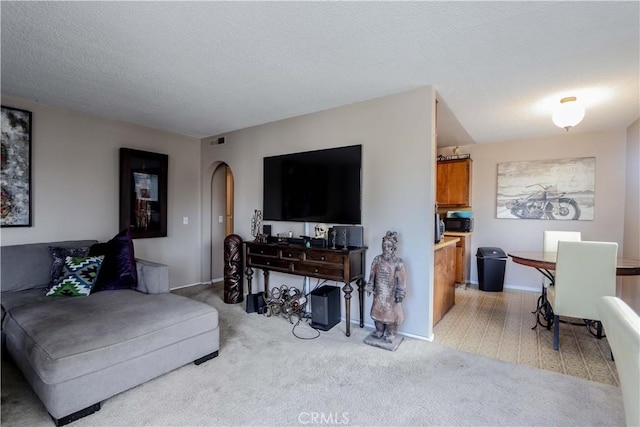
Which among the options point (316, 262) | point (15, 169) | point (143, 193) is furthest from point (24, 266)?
point (316, 262)

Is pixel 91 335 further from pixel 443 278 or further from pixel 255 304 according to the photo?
pixel 443 278

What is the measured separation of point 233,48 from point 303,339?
2526 mm

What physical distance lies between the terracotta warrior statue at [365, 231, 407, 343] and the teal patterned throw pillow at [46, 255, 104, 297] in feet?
8.43

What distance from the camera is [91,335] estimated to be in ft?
6.10

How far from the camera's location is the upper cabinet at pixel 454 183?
4.91m

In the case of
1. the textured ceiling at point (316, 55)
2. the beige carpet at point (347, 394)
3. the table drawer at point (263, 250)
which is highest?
the textured ceiling at point (316, 55)

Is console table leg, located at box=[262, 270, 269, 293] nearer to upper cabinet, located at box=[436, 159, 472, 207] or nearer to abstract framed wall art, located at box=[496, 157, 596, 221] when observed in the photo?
upper cabinet, located at box=[436, 159, 472, 207]

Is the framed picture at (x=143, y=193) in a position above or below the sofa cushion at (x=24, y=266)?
above

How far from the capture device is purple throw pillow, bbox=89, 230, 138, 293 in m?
2.76

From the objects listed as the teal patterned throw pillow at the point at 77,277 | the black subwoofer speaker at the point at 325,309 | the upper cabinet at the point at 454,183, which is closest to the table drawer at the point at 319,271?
the black subwoofer speaker at the point at 325,309

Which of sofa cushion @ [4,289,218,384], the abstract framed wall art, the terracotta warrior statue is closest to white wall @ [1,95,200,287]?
sofa cushion @ [4,289,218,384]

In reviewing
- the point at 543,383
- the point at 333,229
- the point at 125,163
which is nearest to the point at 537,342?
the point at 543,383

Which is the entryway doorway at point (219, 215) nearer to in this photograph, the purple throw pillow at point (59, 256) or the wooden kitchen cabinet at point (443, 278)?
the purple throw pillow at point (59, 256)

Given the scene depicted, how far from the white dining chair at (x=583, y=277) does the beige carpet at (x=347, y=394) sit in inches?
25.1
